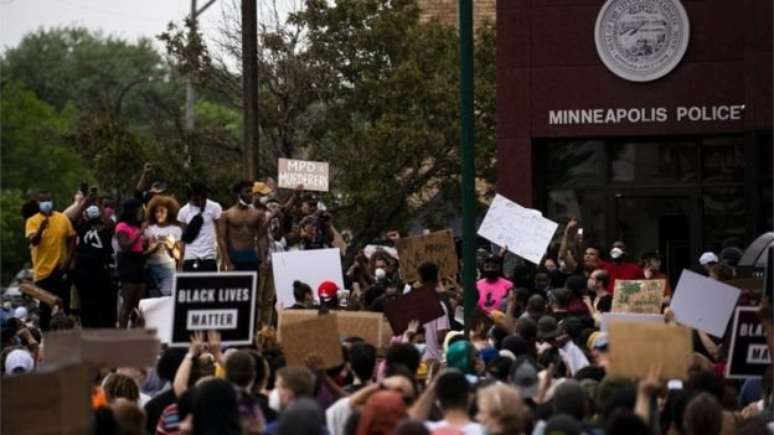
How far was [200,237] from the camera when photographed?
24.4 meters

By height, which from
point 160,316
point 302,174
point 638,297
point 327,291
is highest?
point 302,174

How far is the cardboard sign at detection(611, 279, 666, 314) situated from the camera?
21219 mm

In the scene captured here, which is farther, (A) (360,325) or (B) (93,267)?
(B) (93,267)

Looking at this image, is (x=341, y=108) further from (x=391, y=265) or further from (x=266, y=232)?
(x=266, y=232)

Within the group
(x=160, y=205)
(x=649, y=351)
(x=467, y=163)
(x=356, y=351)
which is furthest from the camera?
(x=160, y=205)

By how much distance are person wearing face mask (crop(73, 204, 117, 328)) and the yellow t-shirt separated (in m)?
0.19

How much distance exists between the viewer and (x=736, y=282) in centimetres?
2011

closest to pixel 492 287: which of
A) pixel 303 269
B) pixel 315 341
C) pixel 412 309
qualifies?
pixel 303 269

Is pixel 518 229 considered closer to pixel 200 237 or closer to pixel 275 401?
pixel 200 237

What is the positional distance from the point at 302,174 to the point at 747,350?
1372cm

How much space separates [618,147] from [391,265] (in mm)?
4540

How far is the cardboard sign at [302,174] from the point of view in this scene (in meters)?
29.3

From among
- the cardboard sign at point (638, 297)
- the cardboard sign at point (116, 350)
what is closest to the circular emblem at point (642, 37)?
the cardboard sign at point (638, 297)

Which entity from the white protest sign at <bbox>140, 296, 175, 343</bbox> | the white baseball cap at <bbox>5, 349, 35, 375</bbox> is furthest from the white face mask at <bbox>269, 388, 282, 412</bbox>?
the white protest sign at <bbox>140, 296, 175, 343</bbox>
